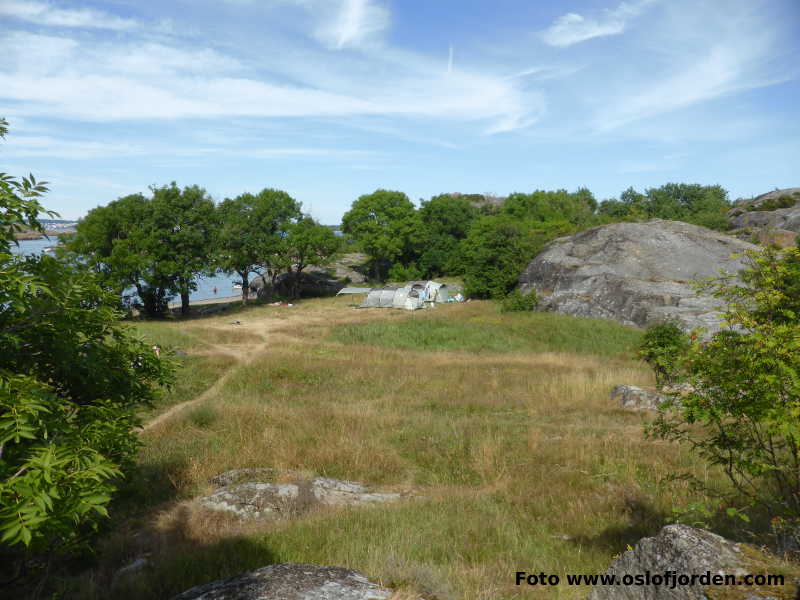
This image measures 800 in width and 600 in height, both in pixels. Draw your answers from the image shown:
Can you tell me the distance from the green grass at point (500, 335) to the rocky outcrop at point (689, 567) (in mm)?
24238

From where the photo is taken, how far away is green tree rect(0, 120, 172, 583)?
339 cm

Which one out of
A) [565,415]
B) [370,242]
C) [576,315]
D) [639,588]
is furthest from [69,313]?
[370,242]

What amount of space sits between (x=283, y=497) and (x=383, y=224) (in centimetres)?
6152

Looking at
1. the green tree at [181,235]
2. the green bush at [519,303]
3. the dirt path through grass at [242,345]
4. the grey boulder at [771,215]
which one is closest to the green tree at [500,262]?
the green bush at [519,303]

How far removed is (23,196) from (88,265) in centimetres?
149

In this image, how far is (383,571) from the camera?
5578mm

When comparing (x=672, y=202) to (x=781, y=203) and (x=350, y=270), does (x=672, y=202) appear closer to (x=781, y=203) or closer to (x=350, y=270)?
(x=781, y=203)

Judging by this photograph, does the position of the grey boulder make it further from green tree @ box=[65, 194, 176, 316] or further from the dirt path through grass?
green tree @ box=[65, 194, 176, 316]

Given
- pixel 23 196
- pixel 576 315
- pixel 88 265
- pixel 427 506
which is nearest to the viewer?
A: pixel 23 196

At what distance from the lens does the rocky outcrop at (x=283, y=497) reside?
922cm

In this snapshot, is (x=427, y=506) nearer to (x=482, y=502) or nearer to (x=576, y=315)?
(x=482, y=502)

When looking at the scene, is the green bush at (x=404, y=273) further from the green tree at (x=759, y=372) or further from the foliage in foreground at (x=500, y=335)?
the green tree at (x=759, y=372)

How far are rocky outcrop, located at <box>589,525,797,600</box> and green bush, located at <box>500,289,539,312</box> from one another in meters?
36.3

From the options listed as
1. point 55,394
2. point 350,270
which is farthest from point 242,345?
point 350,270
